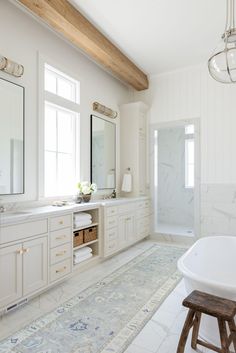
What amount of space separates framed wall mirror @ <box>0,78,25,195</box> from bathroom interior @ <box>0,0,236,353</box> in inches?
0.5

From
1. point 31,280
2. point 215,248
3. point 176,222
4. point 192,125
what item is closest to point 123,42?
point 192,125

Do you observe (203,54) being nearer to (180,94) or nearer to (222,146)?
(180,94)

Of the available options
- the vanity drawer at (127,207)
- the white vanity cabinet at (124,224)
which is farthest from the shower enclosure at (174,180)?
the vanity drawer at (127,207)

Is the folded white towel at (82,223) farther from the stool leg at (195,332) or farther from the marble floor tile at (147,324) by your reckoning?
the stool leg at (195,332)

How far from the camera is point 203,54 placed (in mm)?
3980

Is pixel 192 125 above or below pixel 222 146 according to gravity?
above

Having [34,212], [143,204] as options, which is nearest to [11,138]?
[34,212]

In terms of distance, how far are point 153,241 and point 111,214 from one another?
1541 millimetres

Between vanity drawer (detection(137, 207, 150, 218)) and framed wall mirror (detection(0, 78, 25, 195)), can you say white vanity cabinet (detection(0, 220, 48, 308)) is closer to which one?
framed wall mirror (detection(0, 78, 25, 195))

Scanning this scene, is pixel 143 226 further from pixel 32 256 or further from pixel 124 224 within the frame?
pixel 32 256

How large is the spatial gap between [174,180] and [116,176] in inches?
57.8

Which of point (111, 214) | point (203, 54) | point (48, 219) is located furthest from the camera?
point (203, 54)

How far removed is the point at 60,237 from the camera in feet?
8.72

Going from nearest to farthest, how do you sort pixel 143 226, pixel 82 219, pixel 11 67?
pixel 11 67
pixel 82 219
pixel 143 226
